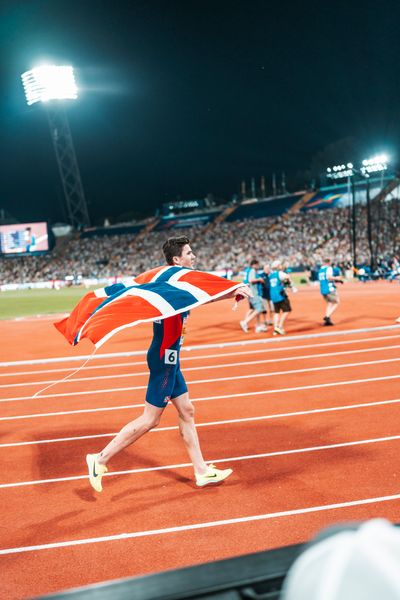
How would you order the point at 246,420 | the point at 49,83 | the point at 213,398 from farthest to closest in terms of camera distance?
the point at 49,83 → the point at 213,398 → the point at 246,420

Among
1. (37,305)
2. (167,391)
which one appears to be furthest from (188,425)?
(37,305)

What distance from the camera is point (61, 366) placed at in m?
12.1

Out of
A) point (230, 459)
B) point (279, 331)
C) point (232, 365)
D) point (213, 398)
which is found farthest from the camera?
point (279, 331)

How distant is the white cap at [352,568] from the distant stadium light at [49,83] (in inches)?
2717

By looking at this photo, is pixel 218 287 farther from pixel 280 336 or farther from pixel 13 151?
pixel 13 151

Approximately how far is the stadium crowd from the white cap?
4170 cm

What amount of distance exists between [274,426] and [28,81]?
67026 millimetres

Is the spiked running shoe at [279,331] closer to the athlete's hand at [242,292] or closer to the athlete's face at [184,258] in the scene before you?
the athlete's face at [184,258]

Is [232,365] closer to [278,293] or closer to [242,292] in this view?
[278,293]

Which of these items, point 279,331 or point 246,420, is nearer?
point 246,420

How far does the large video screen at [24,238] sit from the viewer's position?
7806cm

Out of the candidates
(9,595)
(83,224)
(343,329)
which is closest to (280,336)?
(343,329)

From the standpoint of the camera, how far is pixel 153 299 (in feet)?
14.4

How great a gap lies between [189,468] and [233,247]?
62397 mm
